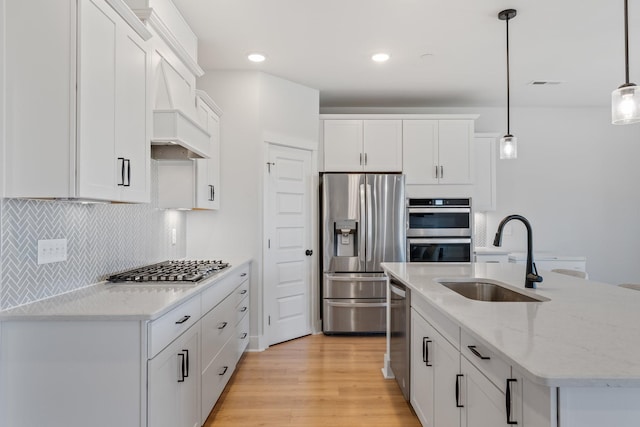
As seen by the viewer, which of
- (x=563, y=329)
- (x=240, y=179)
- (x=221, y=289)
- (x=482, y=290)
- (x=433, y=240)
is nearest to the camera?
(x=563, y=329)

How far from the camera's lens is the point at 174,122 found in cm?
220

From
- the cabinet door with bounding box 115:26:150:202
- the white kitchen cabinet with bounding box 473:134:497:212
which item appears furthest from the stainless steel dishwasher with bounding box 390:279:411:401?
the white kitchen cabinet with bounding box 473:134:497:212

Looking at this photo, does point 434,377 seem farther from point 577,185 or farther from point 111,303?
point 577,185

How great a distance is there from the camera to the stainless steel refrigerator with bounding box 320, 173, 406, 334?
13.7 ft

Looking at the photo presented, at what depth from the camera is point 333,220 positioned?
4164 millimetres

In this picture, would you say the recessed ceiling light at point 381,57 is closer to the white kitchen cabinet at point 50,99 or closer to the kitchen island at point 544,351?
the kitchen island at point 544,351

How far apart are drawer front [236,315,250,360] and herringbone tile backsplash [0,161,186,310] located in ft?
2.93

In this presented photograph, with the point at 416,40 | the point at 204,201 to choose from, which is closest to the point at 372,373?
the point at 204,201

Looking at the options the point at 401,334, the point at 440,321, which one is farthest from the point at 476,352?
the point at 401,334

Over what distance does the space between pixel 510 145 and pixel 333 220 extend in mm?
1869

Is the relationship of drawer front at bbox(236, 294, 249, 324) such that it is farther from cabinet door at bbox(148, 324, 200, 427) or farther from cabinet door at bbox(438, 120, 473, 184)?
cabinet door at bbox(438, 120, 473, 184)

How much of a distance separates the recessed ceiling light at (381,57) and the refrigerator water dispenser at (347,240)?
1624 mm

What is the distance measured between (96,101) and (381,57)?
2588mm

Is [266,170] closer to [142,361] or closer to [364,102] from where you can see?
[364,102]
